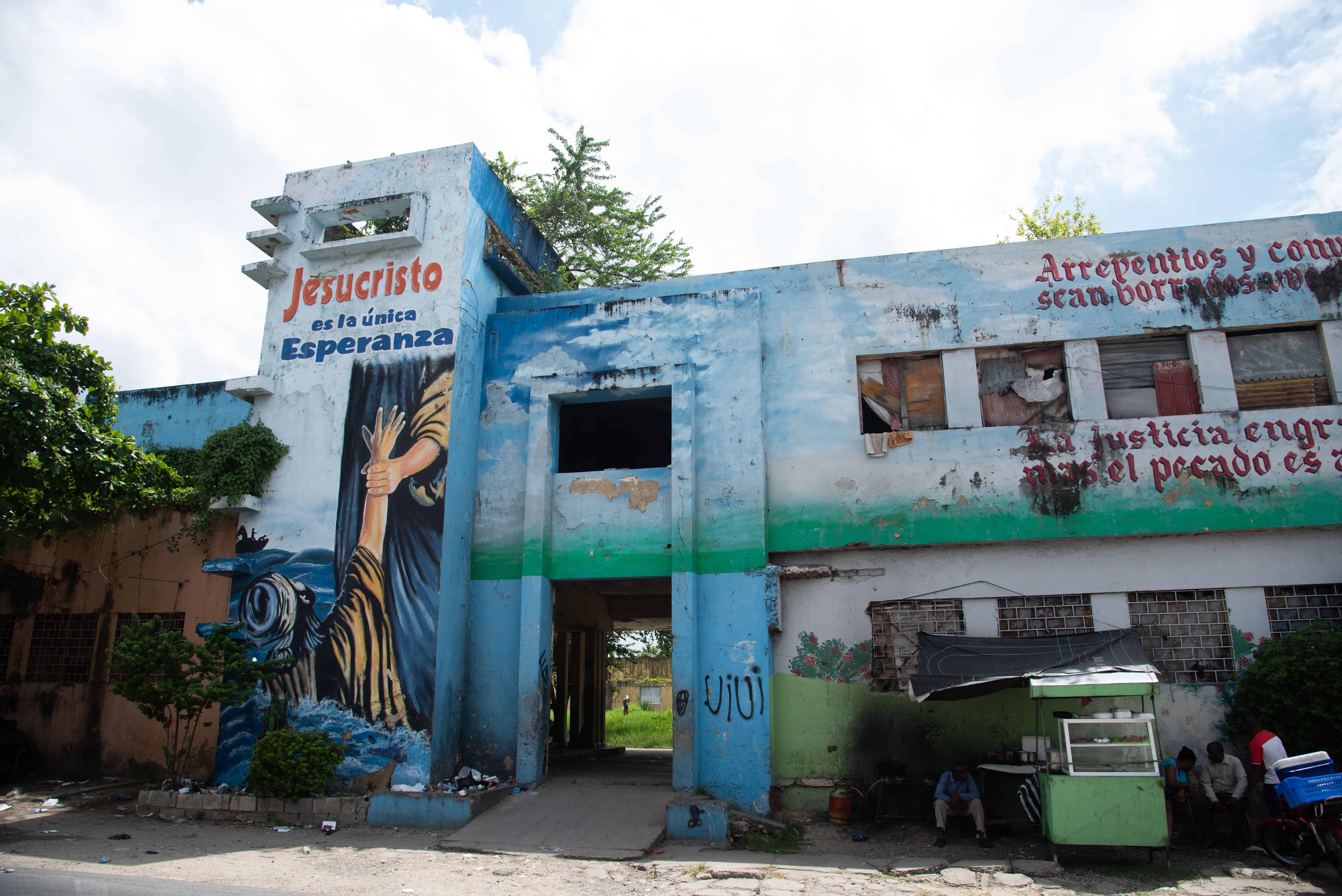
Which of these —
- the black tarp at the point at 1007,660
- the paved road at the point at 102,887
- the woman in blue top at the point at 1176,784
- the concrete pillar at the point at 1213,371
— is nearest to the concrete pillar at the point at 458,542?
the paved road at the point at 102,887

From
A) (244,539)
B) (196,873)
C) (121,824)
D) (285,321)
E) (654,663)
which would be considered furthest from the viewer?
(654,663)

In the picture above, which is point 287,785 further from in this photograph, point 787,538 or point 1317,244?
point 1317,244

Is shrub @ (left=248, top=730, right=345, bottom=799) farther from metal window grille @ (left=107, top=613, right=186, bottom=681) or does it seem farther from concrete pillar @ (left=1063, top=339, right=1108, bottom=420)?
concrete pillar @ (left=1063, top=339, right=1108, bottom=420)

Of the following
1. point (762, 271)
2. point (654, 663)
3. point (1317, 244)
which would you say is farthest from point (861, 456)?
point (654, 663)

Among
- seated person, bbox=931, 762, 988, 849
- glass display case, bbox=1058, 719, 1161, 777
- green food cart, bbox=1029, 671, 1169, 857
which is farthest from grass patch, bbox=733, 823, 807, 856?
glass display case, bbox=1058, 719, 1161, 777

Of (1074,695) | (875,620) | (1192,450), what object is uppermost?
(1192,450)

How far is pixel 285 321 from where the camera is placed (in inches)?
529

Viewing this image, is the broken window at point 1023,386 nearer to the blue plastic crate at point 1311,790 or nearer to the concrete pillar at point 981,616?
the concrete pillar at point 981,616

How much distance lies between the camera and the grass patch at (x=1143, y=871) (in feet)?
26.6

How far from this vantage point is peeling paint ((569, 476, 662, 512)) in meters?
12.1

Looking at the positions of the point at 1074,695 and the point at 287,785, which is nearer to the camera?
the point at 1074,695

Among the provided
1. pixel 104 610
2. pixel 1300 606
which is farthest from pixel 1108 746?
pixel 104 610

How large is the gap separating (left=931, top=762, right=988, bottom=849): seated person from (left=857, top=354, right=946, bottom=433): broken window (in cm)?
463

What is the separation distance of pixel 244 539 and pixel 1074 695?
11282mm
